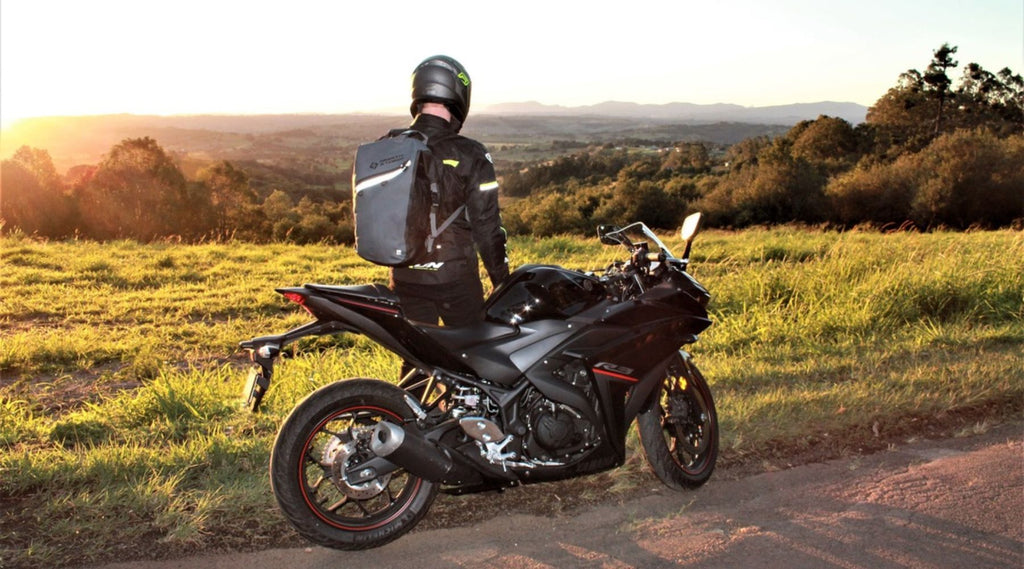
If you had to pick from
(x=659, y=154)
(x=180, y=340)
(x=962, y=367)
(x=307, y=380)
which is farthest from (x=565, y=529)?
(x=659, y=154)

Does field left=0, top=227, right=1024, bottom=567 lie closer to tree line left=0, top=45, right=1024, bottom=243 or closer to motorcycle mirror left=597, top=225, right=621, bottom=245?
motorcycle mirror left=597, top=225, right=621, bottom=245

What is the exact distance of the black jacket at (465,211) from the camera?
416 cm

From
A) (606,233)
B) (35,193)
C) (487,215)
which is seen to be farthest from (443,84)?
(35,193)

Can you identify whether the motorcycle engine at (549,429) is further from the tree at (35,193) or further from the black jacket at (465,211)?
the tree at (35,193)

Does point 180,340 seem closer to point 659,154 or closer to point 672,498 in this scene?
point 672,498

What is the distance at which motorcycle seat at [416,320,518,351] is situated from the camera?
371 centimetres

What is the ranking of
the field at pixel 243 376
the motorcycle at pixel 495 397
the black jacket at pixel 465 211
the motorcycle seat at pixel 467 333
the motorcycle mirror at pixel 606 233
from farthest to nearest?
the motorcycle mirror at pixel 606 233
the black jacket at pixel 465 211
the field at pixel 243 376
the motorcycle seat at pixel 467 333
the motorcycle at pixel 495 397

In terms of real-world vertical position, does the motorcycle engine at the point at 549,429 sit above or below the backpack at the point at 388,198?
below

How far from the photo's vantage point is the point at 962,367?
21.0 feet

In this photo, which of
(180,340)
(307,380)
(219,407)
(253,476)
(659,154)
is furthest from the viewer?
(659,154)

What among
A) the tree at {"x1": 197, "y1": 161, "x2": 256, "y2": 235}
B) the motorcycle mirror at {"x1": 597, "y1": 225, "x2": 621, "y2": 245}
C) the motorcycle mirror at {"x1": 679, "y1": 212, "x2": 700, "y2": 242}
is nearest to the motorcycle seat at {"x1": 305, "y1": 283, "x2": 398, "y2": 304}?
the motorcycle mirror at {"x1": 597, "y1": 225, "x2": 621, "y2": 245}

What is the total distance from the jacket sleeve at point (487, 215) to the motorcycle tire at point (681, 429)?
3.73 ft

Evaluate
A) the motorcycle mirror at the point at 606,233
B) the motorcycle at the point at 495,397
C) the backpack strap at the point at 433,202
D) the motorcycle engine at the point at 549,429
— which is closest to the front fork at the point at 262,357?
the motorcycle at the point at 495,397

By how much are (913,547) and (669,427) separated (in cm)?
133
